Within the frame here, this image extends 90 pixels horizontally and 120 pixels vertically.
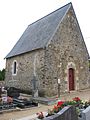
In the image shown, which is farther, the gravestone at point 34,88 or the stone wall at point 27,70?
the stone wall at point 27,70

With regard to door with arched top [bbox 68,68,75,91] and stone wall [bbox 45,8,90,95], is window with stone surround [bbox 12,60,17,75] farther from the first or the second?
door with arched top [bbox 68,68,75,91]

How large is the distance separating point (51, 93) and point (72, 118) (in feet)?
28.5

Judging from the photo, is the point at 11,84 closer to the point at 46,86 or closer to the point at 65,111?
the point at 46,86

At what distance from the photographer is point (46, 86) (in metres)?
13.9

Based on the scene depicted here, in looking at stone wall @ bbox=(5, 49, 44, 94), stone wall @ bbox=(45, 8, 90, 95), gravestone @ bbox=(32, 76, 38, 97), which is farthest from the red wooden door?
gravestone @ bbox=(32, 76, 38, 97)

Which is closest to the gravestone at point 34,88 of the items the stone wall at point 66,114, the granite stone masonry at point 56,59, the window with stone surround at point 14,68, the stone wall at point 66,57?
the granite stone masonry at point 56,59

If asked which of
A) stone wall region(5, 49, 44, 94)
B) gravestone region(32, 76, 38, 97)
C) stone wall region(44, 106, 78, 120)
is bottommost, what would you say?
stone wall region(44, 106, 78, 120)

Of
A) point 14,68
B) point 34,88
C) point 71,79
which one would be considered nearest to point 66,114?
point 34,88

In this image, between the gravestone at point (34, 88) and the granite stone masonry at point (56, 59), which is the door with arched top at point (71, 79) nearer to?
the granite stone masonry at point (56, 59)

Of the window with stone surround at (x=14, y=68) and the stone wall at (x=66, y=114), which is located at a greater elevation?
the window with stone surround at (x=14, y=68)

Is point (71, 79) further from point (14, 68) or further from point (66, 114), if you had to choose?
point (66, 114)

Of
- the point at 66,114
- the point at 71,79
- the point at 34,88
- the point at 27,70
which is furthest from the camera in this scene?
the point at 27,70

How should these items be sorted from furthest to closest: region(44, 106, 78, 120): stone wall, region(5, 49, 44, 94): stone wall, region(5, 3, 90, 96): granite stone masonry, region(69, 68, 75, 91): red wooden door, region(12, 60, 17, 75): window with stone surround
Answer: region(12, 60, 17, 75): window with stone surround, region(69, 68, 75, 91): red wooden door, region(5, 49, 44, 94): stone wall, region(5, 3, 90, 96): granite stone masonry, region(44, 106, 78, 120): stone wall

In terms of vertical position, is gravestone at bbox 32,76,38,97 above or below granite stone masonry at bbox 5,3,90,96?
below
